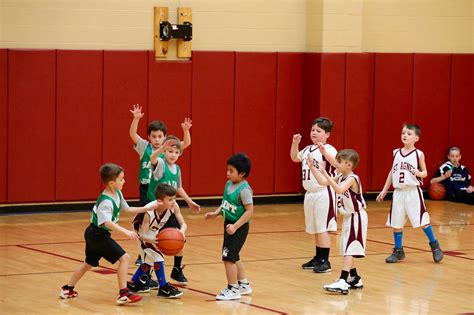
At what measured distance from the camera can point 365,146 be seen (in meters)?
17.9

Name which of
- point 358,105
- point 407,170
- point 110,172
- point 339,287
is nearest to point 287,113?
point 358,105

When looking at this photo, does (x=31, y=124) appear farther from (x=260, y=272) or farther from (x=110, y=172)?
(x=110, y=172)

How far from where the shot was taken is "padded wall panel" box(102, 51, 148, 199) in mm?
16078

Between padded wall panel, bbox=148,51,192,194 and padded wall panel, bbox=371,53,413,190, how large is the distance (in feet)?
11.8

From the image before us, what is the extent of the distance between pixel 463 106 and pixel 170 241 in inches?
421

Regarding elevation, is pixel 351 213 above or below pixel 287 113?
below

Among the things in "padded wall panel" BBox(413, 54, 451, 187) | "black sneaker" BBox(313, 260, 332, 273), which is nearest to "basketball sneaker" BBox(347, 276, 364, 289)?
"black sneaker" BBox(313, 260, 332, 273)

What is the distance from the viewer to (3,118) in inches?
604

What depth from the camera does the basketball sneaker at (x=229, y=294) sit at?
9727 millimetres

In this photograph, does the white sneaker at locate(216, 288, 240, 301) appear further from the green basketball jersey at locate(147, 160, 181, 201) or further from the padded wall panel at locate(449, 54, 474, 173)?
the padded wall panel at locate(449, 54, 474, 173)

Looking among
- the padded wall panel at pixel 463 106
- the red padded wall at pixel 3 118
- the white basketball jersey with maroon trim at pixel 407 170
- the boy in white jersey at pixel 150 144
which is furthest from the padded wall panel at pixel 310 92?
the boy in white jersey at pixel 150 144

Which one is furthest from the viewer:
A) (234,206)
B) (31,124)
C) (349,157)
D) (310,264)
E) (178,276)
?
Answer: (31,124)

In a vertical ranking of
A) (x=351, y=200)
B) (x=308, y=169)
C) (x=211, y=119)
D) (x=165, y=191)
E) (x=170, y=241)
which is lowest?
(x=170, y=241)

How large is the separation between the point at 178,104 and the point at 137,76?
0.86 meters
